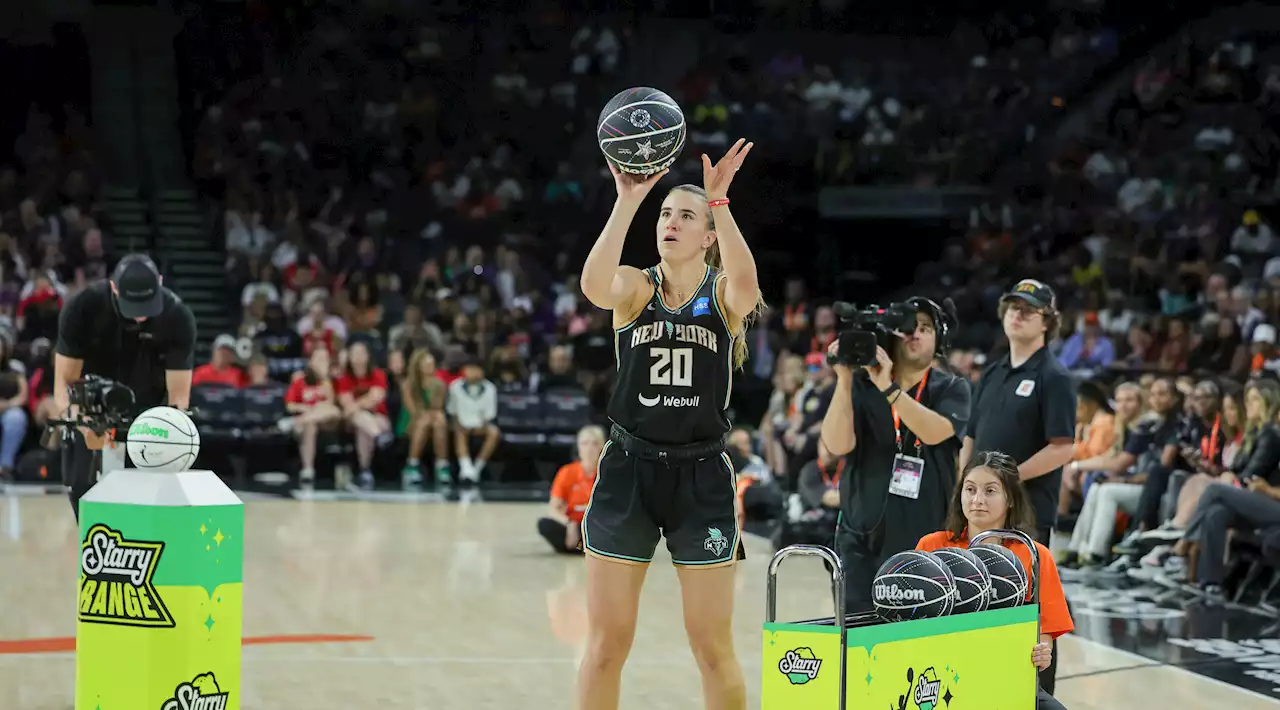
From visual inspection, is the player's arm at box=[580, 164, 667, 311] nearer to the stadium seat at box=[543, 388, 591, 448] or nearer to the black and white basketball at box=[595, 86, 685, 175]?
the black and white basketball at box=[595, 86, 685, 175]

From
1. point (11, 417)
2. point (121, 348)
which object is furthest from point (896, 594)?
point (11, 417)

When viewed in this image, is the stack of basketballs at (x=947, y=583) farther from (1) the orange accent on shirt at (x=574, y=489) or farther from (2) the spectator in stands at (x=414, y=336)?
(2) the spectator in stands at (x=414, y=336)

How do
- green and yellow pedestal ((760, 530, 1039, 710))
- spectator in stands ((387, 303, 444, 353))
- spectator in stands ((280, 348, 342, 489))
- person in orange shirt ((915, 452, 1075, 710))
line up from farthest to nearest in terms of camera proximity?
spectator in stands ((387, 303, 444, 353)), spectator in stands ((280, 348, 342, 489)), person in orange shirt ((915, 452, 1075, 710)), green and yellow pedestal ((760, 530, 1039, 710))

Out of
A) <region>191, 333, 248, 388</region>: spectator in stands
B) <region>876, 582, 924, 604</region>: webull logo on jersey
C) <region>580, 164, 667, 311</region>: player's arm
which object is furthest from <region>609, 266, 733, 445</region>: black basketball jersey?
<region>191, 333, 248, 388</region>: spectator in stands

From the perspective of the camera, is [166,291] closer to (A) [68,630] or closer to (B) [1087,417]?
(A) [68,630]

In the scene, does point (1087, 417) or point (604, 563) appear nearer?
point (604, 563)

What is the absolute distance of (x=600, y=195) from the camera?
22625 mm

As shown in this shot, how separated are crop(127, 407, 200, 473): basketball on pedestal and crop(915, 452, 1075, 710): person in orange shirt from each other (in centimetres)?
250

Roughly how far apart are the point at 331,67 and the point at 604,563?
66.2 feet

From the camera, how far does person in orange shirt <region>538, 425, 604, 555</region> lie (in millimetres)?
11836

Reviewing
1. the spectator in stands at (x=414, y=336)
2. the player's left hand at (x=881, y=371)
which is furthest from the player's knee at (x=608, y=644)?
the spectator in stands at (x=414, y=336)

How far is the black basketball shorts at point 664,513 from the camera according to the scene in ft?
16.5

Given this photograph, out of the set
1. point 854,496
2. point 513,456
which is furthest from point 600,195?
point 854,496

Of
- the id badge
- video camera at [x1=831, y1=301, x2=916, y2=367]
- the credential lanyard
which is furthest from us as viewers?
the credential lanyard
